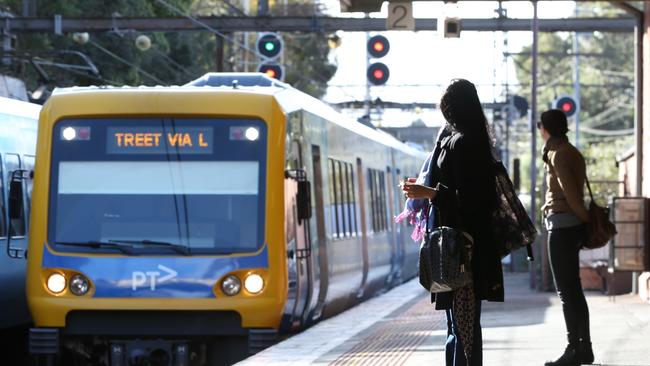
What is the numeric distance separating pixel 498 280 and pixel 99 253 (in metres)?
5.69

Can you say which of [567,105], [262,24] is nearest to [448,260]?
[262,24]

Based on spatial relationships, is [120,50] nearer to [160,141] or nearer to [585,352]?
[160,141]

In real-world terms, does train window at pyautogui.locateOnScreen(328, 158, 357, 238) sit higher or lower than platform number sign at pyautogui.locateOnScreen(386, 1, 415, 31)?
lower

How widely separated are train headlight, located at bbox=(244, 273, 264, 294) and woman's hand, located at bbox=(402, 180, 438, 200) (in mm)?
5287

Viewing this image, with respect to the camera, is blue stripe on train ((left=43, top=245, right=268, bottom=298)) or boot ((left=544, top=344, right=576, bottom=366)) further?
blue stripe on train ((left=43, top=245, right=268, bottom=298))

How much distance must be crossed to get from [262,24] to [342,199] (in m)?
12.1

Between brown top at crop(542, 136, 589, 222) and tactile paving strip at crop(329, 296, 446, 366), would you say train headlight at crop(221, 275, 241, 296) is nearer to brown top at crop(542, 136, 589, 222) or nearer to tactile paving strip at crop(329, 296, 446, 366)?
tactile paving strip at crop(329, 296, 446, 366)

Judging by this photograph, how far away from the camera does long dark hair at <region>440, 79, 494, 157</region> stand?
910 cm

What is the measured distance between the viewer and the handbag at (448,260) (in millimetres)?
8977

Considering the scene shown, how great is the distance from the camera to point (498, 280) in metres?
9.16

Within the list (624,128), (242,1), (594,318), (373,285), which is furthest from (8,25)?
(624,128)

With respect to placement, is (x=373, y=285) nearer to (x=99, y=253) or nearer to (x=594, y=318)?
(x=594, y=318)

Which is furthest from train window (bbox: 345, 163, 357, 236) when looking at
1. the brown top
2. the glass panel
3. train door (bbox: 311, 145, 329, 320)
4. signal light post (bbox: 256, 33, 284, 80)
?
the brown top

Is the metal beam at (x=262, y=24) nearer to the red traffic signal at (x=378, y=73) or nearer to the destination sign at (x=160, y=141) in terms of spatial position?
the red traffic signal at (x=378, y=73)
